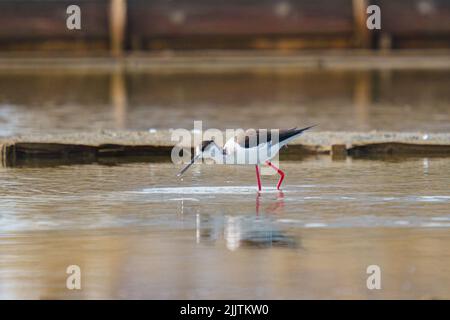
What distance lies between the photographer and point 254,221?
890 centimetres

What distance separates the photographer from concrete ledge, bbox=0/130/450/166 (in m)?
12.3

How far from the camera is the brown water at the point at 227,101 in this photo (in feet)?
53.0

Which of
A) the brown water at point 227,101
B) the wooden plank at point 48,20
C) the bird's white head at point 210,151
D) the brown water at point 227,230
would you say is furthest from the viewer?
the wooden plank at point 48,20

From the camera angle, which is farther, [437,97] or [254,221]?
[437,97]

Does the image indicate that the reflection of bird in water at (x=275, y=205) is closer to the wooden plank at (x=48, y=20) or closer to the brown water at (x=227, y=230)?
the brown water at (x=227, y=230)

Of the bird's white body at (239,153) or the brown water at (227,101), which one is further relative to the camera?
the brown water at (227,101)

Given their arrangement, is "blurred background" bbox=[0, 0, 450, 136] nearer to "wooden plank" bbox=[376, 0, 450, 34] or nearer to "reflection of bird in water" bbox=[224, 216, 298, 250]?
"wooden plank" bbox=[376, 0, 450, 34]

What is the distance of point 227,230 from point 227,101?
1139cm

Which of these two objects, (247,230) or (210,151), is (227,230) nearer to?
(247,230)

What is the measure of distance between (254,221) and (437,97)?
37.5 ft

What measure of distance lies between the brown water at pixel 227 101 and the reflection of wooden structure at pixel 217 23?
146cm

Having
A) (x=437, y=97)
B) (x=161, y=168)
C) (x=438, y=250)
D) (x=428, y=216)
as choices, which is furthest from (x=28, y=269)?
(x=437, y=97)

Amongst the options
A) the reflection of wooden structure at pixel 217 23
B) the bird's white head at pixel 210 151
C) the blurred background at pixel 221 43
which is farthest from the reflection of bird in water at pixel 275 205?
the reflection of wooden structure at pixel 217 23
